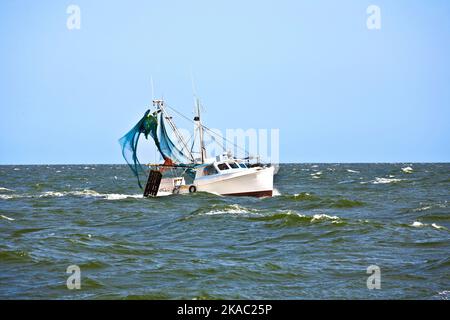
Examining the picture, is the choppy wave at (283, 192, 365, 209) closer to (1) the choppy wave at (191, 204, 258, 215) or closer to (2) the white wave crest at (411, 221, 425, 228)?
(1) the choppy wave at (191, 204, 258, 215)

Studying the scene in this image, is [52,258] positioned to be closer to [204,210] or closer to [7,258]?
[7,258]

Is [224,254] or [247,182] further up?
[224,254]

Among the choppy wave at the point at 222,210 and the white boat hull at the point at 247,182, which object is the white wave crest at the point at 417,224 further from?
the white boat hull at the point at 247,182

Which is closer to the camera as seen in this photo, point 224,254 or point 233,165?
point 224,254

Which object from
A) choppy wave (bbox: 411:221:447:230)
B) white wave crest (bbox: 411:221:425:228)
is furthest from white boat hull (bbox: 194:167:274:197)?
choppy wave (bbox: 411:221:447:230)

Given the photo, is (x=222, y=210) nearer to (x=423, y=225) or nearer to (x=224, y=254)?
(x=423, y=225)

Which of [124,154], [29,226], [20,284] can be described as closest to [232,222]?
[29,226]

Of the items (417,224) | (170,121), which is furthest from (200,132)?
(417,224)

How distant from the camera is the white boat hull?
42.8 m

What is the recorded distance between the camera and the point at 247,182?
4297 cm

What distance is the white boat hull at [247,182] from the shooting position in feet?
140

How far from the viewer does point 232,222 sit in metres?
27.6

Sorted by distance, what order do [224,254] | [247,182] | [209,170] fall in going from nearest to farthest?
[224,254] → [247,182] → [209,170]

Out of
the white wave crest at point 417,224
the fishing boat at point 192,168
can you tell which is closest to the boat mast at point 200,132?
the fishing boat at point 192,168
